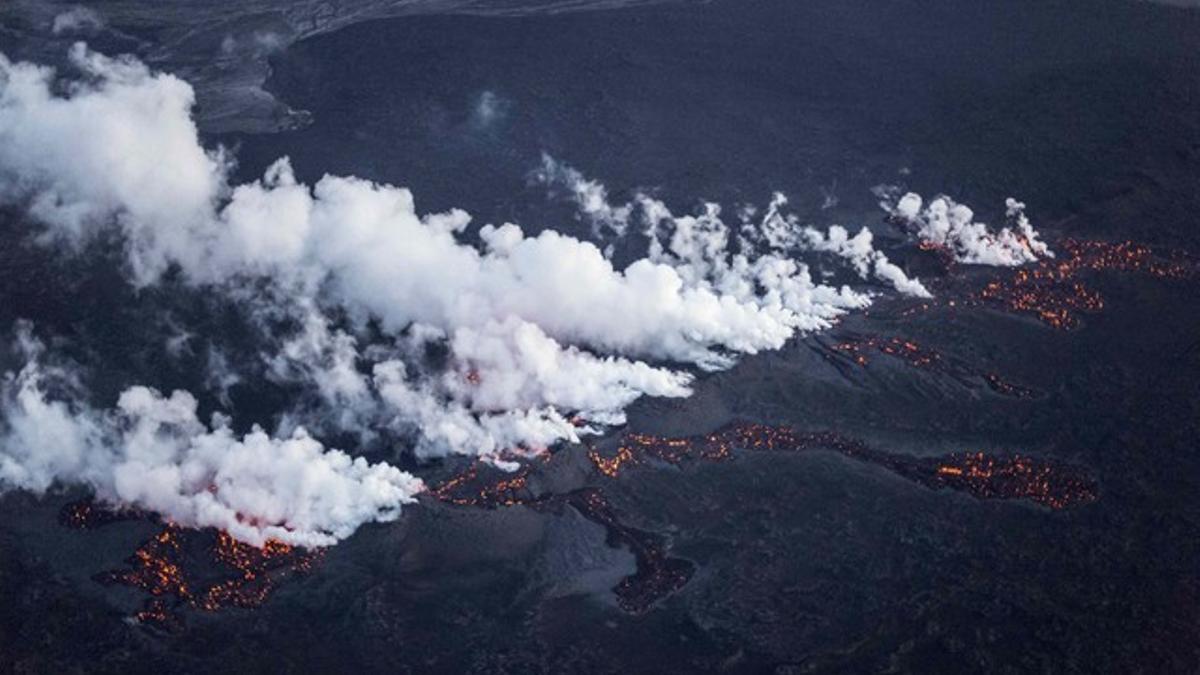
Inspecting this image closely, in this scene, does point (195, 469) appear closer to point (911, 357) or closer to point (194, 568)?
point (194, 568)

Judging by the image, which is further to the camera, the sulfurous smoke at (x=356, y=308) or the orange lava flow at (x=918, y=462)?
the orange lava flow at (x=918, y=462)

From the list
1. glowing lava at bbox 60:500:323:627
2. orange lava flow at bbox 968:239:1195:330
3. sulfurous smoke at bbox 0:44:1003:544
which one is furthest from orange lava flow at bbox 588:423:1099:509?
glowing lava at bbox 60:500:323:627

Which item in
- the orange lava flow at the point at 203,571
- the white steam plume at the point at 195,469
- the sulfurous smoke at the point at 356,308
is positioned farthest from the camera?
the sulfurous smoke at the point at 356,308

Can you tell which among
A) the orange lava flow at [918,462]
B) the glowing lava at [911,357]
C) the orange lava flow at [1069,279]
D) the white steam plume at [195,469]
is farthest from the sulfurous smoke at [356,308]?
the orange lava flow at [1069,279]

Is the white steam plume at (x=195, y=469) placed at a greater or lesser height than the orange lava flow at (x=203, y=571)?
greater

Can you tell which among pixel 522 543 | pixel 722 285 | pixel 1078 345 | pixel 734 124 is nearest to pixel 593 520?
pixel 522 543

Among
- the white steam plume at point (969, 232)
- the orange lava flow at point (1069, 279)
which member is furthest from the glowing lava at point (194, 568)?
the white steam plume at point (969, 232)

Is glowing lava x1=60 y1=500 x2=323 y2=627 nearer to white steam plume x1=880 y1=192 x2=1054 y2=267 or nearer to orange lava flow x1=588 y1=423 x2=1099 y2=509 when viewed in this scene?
orange lava flow x1=588 y1=423 x2=1099 y2=509

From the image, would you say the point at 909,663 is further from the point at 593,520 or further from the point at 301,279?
the point at 301,279

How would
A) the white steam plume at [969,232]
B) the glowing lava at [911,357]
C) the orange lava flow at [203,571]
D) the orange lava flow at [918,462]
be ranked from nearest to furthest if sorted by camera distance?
the orange lava flow at [203,571] → the orange lava flow at [918,462] → the glowing lava at [911,357] → the white steam plume at [969,232]

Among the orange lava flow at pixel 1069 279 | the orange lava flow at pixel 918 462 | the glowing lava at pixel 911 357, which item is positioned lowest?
the orange lava flow at pixel 918 462

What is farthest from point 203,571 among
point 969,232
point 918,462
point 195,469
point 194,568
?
point 969,232

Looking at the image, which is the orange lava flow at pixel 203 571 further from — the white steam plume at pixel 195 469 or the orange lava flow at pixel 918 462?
the orange lava flow at pixel 918 462
